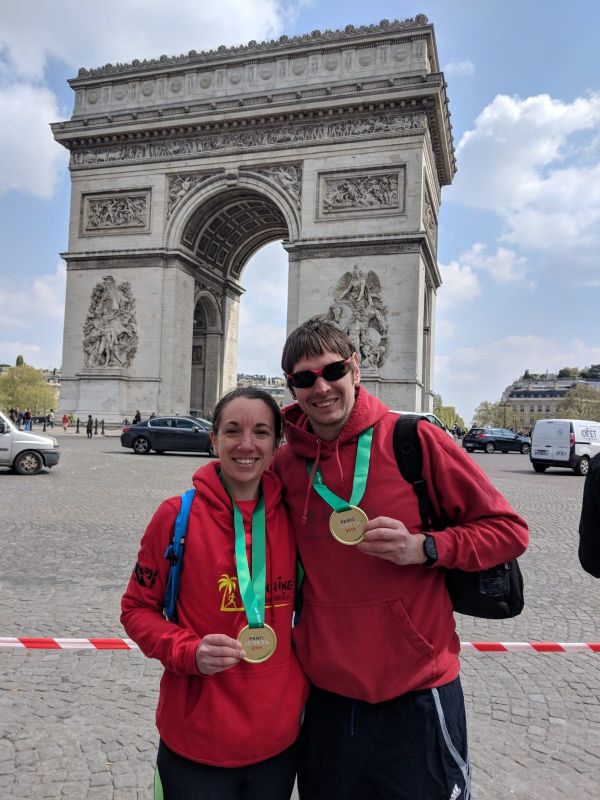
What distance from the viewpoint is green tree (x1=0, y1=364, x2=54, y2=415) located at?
72688 millimetres

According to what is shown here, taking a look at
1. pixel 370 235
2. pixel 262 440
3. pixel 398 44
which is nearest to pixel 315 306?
pixel 370 235

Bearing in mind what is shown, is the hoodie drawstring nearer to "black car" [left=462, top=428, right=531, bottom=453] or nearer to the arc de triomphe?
the arc de triomphe

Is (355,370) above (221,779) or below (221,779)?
above

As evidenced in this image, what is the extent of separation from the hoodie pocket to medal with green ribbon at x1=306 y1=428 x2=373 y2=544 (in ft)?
0.66

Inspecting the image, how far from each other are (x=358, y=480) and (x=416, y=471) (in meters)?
0.15

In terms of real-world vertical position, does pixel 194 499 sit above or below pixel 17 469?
above

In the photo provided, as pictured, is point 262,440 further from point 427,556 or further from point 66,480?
point 66,480

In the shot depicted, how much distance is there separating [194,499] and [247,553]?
0.63 feet

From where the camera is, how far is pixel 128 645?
11.9 feet

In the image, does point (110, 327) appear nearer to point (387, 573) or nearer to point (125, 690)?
point (125, 690)

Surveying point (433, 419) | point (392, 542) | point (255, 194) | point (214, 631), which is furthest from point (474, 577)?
point (255, 194)

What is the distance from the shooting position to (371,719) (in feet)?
5.09

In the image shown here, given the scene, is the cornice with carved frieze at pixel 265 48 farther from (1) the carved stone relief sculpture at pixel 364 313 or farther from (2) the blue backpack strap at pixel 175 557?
(2) the blue backpack strap at pixel 175 557

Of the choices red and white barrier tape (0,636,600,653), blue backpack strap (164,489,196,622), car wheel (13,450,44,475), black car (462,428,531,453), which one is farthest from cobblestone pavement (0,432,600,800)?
black car (462,428,531,453)
